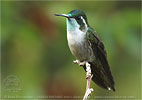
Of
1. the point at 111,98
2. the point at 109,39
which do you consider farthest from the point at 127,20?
the point at 111,98

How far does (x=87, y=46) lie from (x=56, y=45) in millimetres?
814

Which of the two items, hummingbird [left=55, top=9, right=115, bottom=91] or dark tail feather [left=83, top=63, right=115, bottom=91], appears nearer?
hummingbird [left=55, top=9, right=115, bottom=91]

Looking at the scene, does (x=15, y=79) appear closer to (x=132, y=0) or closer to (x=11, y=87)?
(x=11, y=87)

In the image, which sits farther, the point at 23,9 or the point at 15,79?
the point at 23,9

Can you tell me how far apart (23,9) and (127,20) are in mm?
1157

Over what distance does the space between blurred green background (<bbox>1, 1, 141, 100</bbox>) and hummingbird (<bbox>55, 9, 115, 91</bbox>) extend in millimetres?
293

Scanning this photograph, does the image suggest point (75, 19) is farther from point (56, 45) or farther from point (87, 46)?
point (56, 45)

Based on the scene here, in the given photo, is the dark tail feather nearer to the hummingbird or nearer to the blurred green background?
the hummingbird

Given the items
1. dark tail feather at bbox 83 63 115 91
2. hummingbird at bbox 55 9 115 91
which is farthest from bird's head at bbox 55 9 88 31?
dark tail feather at bbox 83 63 115 91

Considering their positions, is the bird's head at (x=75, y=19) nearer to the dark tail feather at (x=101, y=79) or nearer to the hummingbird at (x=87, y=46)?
the hummingbird at (x=87, y=46)

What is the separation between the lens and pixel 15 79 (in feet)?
12.7

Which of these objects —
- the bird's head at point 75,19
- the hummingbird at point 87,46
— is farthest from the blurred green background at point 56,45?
the bird's head at point 75,19

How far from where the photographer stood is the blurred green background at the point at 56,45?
401cm

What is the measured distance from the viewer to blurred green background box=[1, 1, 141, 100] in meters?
4.01
